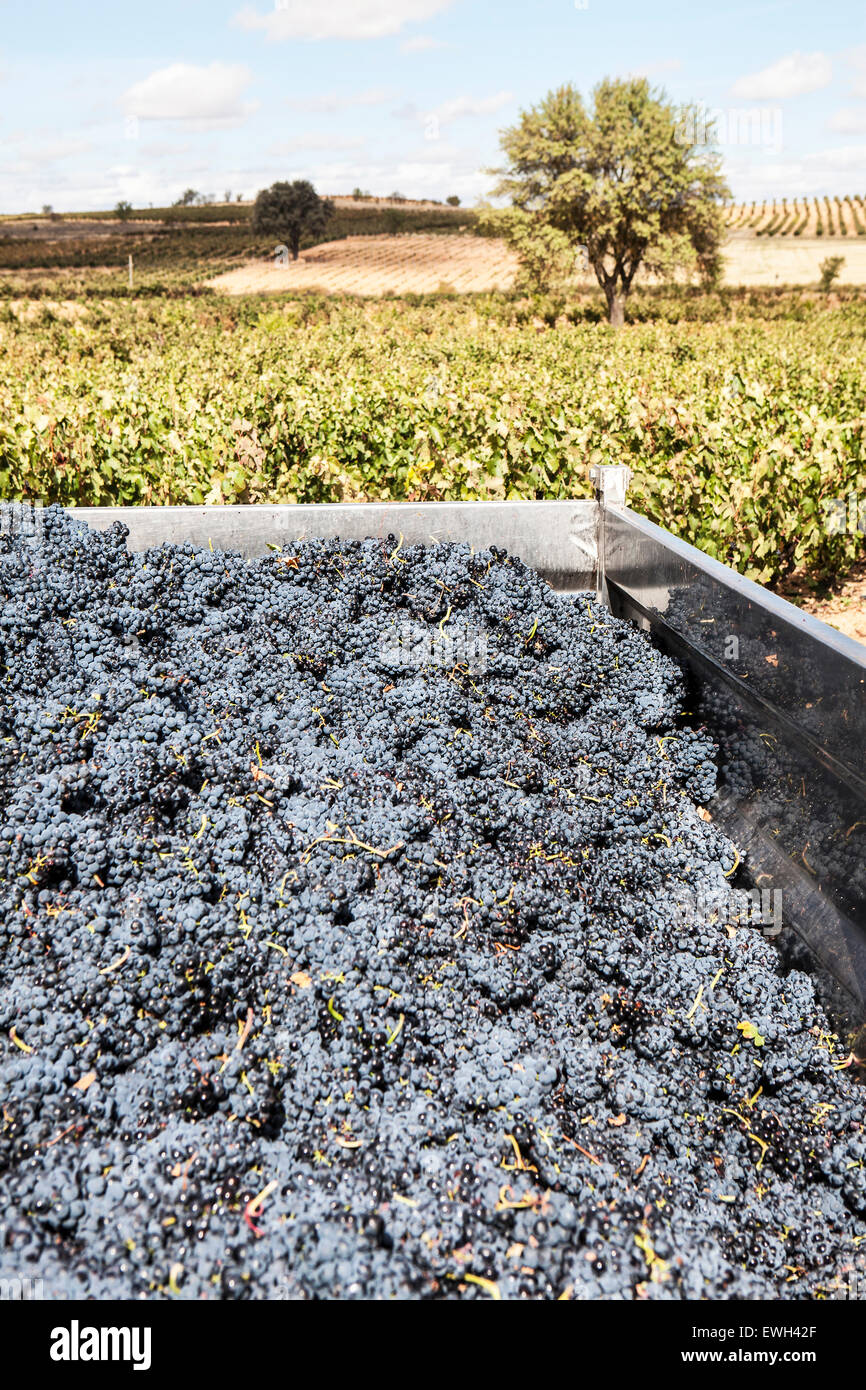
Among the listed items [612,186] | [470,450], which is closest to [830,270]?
[612,186]

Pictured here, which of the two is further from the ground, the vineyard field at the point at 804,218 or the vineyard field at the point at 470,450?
the vineyard field at the point at 804,218

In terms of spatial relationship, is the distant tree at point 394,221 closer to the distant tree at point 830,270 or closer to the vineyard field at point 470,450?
the distant tree at point 830,270

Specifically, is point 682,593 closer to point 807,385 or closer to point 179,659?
point 179,659

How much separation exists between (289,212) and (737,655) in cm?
7982

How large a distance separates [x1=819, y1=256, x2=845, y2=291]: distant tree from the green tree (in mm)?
18444

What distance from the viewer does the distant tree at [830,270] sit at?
4794cm

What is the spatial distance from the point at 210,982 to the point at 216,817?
1.57ft

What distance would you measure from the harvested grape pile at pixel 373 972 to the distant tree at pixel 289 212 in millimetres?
75890

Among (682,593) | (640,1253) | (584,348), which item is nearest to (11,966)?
(640,1253)

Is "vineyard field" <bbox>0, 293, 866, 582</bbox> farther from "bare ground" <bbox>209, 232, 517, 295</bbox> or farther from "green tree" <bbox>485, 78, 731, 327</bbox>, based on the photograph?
"bare ground" <bbox>209, 232, 517, 295</bbox>

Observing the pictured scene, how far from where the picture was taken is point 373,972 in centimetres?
174

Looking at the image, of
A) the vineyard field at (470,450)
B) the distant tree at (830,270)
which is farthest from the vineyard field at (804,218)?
the vineyard field at (470,450)

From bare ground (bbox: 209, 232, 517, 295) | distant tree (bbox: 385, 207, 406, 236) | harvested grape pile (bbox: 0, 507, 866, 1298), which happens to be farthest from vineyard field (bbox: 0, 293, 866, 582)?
distant tree (bbox: 385, 207, 406, 236)

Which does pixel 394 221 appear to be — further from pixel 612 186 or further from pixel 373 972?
pixel 373 972
